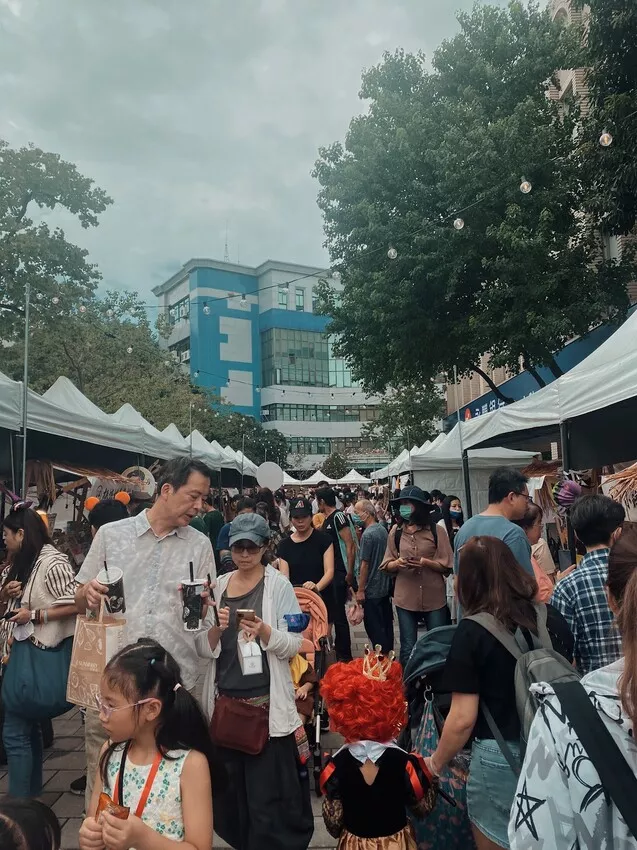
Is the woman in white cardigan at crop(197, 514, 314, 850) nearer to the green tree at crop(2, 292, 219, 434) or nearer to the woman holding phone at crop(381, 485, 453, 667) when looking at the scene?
the woman holding phone at crop(381, 485, 453, 667)

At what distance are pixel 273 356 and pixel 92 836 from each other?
6995 cm

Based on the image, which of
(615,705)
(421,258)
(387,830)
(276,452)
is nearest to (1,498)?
(387,830)

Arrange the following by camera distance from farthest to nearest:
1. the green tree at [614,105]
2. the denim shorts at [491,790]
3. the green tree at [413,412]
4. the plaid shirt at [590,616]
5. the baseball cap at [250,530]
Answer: the green tree at [413,412], the green tree at [614,105], the baseball cap at [250,530], the plaid shirt at [590,616], the denim shorts at [491,790]

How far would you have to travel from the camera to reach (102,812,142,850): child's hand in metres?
1.71

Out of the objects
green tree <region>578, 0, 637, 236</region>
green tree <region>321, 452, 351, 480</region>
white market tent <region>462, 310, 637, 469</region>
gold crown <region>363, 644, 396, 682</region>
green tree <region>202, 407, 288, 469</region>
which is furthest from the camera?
green tree <region>321, 452, 351, 480</region>

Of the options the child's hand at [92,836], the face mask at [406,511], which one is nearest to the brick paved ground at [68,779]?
the face mask at [406,511]

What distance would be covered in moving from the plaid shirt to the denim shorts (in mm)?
738

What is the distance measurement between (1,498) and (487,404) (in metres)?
20.2

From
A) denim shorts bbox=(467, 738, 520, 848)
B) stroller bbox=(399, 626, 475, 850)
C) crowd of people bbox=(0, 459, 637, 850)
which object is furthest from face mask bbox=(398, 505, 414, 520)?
denim shorts bbox=(467, 738, 520, 848)

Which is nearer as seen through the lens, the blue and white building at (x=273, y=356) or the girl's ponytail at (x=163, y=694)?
the girl's ponytail at (x=163, y=694)

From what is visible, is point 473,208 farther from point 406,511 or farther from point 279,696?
point 279,696

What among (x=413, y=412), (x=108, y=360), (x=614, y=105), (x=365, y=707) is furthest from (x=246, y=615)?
(x=413, y=412)

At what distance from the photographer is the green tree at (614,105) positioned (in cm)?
927

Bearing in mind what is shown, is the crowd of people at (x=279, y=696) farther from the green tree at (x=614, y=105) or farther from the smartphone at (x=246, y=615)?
the green tree at (x=614, y=105)
